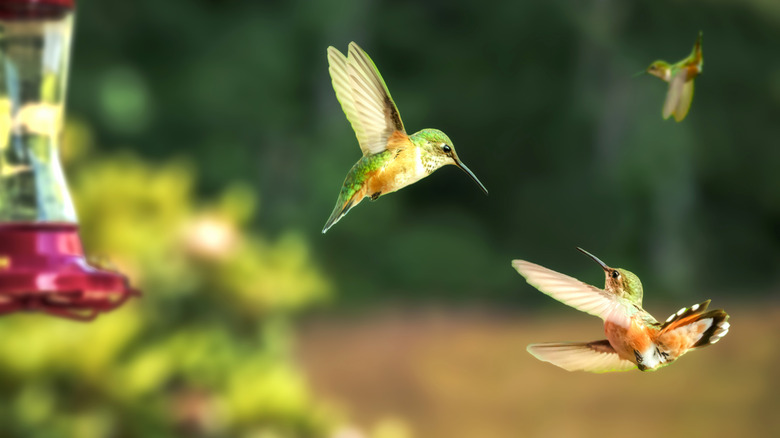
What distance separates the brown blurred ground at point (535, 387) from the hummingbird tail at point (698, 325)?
17.7 feet

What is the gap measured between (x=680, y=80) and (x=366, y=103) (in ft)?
0.55

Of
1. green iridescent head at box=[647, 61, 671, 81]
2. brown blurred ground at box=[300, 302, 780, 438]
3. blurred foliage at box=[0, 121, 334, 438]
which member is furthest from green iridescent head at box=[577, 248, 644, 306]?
brown blurred ground at box=[300, 302, 780, 438]

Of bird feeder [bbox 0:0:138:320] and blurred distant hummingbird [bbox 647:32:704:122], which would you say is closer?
blurred distant hummingbird [bbox 647:32:704:122]

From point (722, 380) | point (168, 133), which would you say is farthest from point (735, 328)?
point (168, 133)

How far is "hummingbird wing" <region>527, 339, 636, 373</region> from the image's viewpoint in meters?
0.52

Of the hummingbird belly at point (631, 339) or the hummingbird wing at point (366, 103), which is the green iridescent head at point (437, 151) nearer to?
the hummingbird wing at point (366, 103)

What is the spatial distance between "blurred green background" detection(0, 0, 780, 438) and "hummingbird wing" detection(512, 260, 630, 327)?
556cm

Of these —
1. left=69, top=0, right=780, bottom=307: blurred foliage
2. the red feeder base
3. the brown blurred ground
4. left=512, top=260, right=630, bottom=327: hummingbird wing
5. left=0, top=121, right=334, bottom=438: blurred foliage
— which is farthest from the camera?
left=69, top=0, right=780, bottom=307: blurred foliage

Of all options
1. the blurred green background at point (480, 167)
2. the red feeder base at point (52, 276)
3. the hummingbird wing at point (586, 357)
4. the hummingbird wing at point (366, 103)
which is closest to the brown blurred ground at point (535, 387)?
the blurred green background at point (480, 167)

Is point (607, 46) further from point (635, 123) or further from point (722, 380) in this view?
point (722, 380)

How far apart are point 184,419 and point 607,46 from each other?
4.68m

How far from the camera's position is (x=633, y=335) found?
53 centimetres

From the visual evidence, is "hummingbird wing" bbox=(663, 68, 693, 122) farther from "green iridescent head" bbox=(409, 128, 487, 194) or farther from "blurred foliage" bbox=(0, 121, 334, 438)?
"blurred foliage" bbox=(0, 121, 334, 438)

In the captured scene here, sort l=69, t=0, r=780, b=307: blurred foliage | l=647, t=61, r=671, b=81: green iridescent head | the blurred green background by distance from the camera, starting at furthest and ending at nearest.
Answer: l=69, t=0, r=780, b=307: blurred foliage, the blurred green background, l=647, t=61, r=671, b=81: green iridescent head
